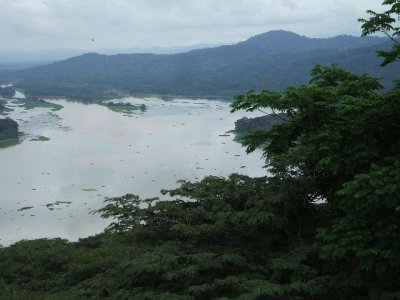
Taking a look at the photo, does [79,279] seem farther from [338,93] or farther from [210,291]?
[338,93]

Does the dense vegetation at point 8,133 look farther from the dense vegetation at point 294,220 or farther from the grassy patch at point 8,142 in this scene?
the dense vegetation at point 294,220

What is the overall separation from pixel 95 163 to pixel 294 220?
5066cm

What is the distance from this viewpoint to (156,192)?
41031 millimetres

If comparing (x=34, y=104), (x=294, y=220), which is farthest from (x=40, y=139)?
(x=294, y=220)

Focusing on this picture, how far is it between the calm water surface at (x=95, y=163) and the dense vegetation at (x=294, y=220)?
17190 millimetres

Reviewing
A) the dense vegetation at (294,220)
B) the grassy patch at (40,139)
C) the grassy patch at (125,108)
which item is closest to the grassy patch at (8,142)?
the grassy patch at (40,139)

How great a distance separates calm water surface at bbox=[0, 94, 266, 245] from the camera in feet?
121

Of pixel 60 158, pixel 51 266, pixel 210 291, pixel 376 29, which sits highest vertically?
pixel 376 29

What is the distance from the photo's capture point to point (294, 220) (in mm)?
7590

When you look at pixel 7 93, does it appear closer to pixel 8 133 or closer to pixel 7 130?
pixel 7 130

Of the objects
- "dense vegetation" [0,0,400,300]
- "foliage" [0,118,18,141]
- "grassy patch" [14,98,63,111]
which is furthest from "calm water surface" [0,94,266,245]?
"grassy patch" [14,98,63,111]

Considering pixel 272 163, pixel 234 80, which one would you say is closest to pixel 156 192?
pixel 272 163

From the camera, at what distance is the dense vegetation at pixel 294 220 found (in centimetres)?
530

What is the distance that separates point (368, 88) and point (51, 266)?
31.7 feet
